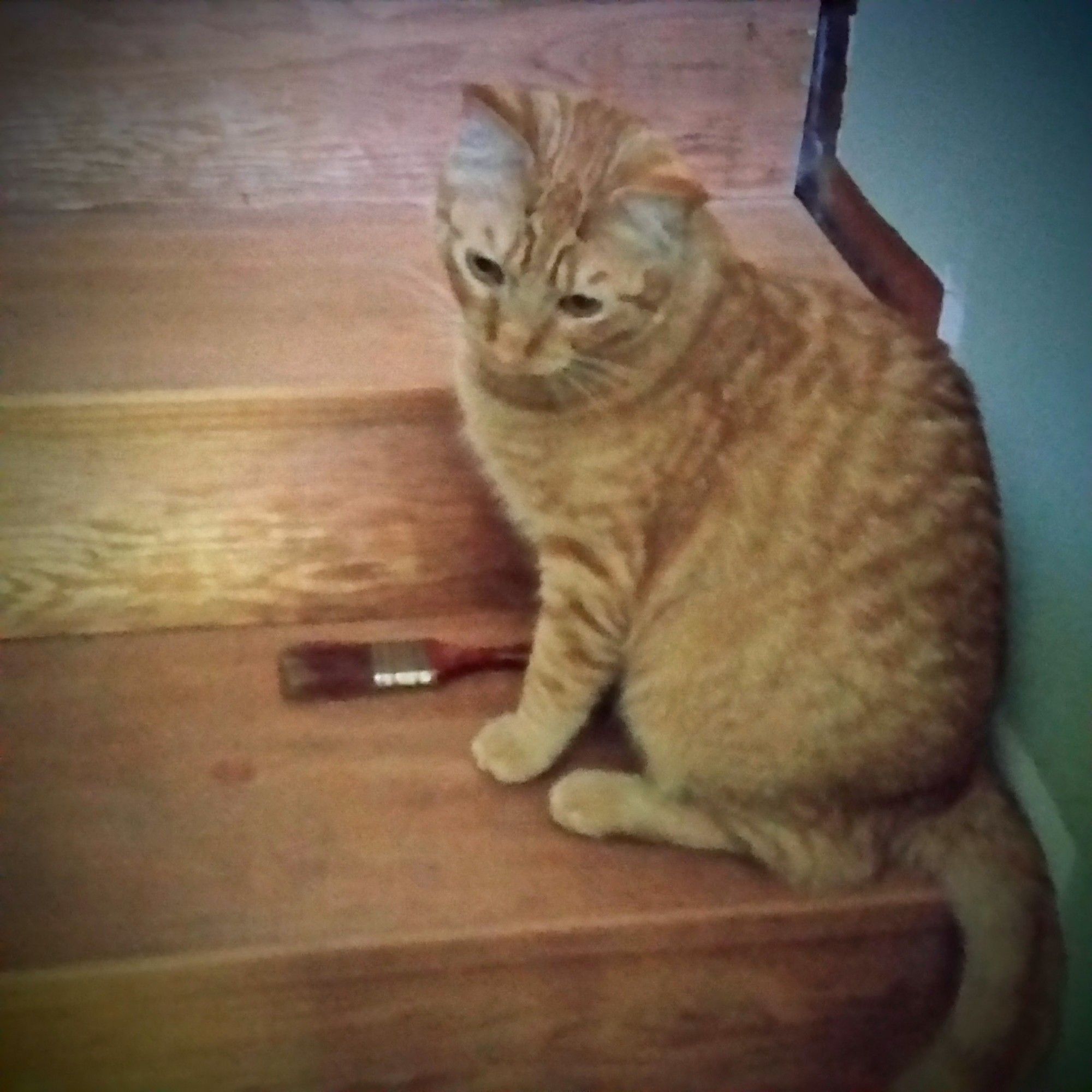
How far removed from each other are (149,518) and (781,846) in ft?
2.05

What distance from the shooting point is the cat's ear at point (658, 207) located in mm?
918

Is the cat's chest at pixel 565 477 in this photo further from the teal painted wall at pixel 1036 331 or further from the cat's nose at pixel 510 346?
the teal painted wall at pixel 1036 331

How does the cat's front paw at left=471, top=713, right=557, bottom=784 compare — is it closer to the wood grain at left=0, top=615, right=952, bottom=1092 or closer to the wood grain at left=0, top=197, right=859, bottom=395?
the wood grain at left=0, top=615, right=952, bottom=1092

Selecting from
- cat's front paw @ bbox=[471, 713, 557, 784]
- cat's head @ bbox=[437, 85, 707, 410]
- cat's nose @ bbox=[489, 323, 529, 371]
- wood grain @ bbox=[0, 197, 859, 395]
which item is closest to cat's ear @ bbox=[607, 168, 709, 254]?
cat's head @ bbox=[437, 85, 707, 410]

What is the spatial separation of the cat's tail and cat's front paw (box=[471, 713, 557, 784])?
1.03 ft

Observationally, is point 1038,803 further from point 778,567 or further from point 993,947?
point 778,567

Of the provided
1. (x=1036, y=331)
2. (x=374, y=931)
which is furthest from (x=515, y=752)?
(x=1036, y=331)

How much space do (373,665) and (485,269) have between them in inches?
15.7

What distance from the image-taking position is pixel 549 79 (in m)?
1.39

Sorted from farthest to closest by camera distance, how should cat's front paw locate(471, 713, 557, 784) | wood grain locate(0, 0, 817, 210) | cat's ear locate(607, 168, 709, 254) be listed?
wood grain locate(0, 0, 817, 210) → cat's front paw locate(471, 713, 557, 784) → cat's ear locate(607, 168, 709, 254)

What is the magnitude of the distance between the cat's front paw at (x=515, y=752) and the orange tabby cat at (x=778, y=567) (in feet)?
0.11

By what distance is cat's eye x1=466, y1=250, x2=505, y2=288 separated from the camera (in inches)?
38.7

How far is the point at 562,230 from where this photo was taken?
95 centimetres

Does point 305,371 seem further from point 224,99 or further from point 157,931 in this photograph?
point 157,931
